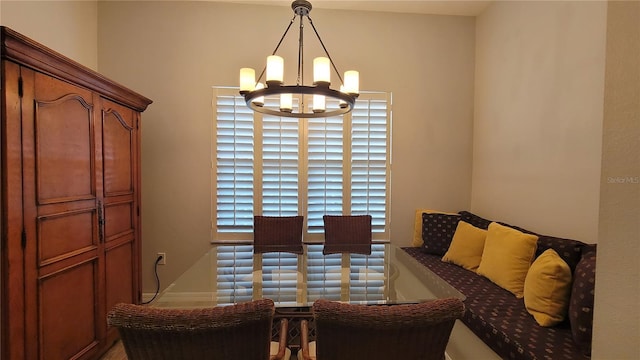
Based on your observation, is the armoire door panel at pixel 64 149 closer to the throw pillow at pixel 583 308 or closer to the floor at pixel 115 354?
the floor at pixel 115 354

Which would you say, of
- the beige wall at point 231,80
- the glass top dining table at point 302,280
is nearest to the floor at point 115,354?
the beige wall at point 231,80

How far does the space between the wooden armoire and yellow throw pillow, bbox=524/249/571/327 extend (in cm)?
265

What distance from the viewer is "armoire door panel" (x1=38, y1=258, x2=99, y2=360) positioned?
1.68 m

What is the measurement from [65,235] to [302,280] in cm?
140

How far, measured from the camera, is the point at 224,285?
71.2 inches

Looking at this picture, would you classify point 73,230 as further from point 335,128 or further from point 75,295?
point 335,128

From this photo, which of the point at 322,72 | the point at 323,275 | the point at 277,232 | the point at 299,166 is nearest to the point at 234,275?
the point at 323,275

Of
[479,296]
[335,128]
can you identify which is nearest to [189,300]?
[479,296]

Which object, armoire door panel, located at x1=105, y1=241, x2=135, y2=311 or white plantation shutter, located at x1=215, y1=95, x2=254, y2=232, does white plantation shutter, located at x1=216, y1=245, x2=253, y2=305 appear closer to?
white plantation shutter, located at x1=215, y1=95, x2=254, y2=232

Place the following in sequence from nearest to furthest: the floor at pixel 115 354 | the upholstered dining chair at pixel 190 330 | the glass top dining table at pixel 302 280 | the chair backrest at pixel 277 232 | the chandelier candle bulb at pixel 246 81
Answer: the upholstered dining chair at pixel 190 330 → the glass top dining table at pixel 302 280 → the chandelier candle bulb at pixel 246 81 → the floor at pixel 115 354 → the chair backrest at pixel 277 232

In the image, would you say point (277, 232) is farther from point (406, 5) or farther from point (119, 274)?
point (406, 5)

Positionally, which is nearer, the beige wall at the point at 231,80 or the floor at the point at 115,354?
the floor at the point at 115,354

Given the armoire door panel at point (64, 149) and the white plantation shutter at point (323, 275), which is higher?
the armoire door panel at point (64, 149)

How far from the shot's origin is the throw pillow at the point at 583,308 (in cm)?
142
